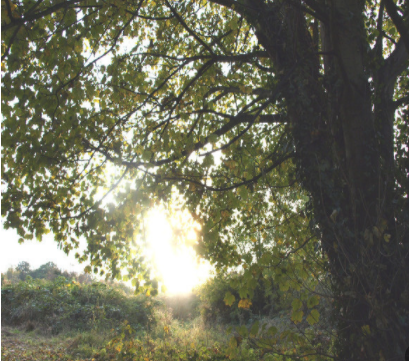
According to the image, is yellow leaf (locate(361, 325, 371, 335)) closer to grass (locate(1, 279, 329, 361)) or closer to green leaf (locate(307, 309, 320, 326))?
green leaf (locate(307, 309, 320, 326))

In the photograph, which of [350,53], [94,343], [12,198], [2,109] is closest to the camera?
[2,109]

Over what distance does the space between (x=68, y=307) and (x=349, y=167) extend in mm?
12344

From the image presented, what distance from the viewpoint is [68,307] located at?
1219 cm

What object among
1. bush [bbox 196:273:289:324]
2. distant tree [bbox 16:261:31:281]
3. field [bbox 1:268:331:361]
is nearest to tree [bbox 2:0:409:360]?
field [bbox 1:268:331:361]

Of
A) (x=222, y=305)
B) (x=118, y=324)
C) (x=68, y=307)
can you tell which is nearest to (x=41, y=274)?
(x=68, y=307)

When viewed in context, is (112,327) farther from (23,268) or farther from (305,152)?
(23,268)

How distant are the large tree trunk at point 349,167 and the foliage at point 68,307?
8.44m

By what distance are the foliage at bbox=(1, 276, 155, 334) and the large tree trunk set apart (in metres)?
8.44

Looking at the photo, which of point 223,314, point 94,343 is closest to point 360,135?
point 94,343

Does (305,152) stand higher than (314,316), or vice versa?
(305,152)

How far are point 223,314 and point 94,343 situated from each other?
552 centimetres

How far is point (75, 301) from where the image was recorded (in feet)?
41.9

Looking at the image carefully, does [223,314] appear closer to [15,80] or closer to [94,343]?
[94,343]

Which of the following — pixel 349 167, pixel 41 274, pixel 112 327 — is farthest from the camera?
pixel 41 274
